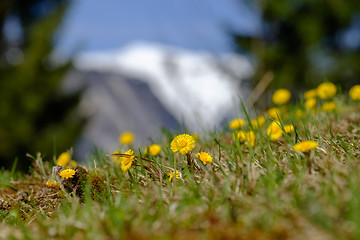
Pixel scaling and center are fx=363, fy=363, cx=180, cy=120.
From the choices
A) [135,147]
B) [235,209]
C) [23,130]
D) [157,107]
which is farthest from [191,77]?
[157,107]

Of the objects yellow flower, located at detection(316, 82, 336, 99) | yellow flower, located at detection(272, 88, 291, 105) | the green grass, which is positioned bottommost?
the green grass

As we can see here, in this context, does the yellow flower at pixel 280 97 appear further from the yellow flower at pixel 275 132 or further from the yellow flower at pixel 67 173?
the yellow flower at pixel 67 173

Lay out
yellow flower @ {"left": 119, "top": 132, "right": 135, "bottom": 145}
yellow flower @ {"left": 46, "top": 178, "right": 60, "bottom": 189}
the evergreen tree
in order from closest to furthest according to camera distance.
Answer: yellow flower @ {"left": 46, "top": 178, "right": 60, "bottom": 189}, yellow flower @ {"left": 119, "top": 132, "right": 135, "bottom": 145}, the evergreen tree

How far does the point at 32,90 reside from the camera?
15000 mm

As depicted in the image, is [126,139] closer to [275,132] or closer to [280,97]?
[275,132]

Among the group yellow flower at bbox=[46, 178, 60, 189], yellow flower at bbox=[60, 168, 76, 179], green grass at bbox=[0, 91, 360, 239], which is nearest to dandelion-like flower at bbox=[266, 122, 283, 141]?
green grass at bbox=[0, 91, 360, 239]

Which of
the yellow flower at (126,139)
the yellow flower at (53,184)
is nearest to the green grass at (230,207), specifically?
the yellow flower at (53,184)

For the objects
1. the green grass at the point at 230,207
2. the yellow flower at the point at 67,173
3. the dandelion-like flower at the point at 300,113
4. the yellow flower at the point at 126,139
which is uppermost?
the dandelion-like flower at the point at 300,113

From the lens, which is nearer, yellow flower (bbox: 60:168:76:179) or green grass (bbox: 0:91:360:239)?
green grass (bbox: 0:91:360:239)

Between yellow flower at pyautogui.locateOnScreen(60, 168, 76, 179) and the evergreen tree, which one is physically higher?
yellow flower at pyautogui.locateOnScreen(60, 168, 76, 179)

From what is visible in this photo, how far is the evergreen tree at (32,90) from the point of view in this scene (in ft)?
45.9

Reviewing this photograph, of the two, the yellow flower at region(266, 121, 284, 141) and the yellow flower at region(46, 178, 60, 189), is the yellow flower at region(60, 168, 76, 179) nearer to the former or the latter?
the yellow flower at region(46, 178, 60, 189)

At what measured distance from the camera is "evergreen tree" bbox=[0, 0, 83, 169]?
14000mm

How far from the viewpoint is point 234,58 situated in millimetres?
15742
